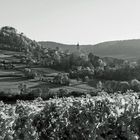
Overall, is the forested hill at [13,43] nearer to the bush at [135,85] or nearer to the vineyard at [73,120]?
the bush at [135,85]

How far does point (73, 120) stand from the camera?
16.2 m

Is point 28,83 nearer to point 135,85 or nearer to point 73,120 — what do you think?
point 135,85

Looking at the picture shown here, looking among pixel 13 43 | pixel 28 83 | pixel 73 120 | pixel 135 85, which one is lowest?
pixel 135 85

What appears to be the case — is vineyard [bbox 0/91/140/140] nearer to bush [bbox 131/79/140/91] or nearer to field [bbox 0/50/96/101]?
field [bbox 0/50/96/101]

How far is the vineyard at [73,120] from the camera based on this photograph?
46.5 feet

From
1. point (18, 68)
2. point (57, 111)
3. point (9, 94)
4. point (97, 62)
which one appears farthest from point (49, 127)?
point (97, 62)

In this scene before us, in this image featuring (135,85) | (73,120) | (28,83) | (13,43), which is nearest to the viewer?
(73,120)

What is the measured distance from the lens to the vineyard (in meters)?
14.2

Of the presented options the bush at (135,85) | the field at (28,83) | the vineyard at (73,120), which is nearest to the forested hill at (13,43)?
the field at (28,83)

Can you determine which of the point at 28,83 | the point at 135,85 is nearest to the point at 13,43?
the point at 28,83

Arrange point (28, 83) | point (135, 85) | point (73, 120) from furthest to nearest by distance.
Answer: point (135, 85) → point (28, 83) → point (73, 120)

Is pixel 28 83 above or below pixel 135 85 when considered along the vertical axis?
above

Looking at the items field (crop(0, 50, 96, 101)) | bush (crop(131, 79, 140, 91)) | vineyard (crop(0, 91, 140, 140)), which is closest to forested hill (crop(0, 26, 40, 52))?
Result: field (crop(0, 50, 96, 101))

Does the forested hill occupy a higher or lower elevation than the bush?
higher
